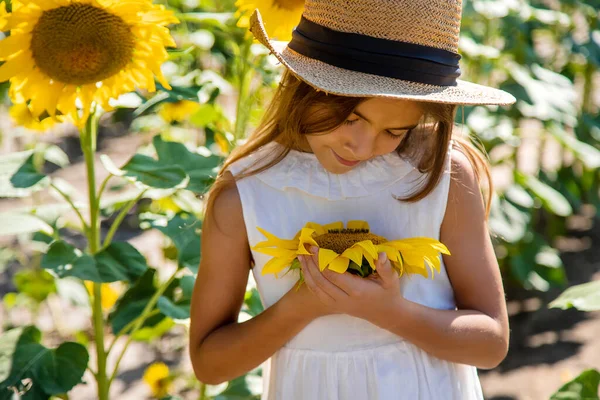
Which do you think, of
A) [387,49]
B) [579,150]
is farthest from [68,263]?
[579,150]

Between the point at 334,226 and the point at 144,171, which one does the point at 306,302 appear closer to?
the point at 334,226

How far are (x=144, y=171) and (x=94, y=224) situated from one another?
14 cm

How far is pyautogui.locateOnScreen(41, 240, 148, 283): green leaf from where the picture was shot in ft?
4.62

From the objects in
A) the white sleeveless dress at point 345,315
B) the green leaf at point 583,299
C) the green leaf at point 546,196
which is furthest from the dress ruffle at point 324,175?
the green leaf at point 546,196

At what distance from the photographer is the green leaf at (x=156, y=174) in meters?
1.44

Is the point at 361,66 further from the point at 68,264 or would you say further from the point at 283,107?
the point at 68,264

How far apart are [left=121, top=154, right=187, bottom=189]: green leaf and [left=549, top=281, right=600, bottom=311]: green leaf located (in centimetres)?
68

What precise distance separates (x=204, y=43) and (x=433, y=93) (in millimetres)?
1263

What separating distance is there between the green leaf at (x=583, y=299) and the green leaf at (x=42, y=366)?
0.83m

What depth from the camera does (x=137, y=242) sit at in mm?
3299

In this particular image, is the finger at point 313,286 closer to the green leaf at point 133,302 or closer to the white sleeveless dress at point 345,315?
the white sleeveless dress at point 345,315

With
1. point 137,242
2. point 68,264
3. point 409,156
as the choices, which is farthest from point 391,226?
point 137,242

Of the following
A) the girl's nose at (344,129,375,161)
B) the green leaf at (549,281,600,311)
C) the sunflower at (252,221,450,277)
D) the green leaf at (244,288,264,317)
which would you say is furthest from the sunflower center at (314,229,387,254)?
the green leaf at (244,288,264,317)

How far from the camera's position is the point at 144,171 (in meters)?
1.48
